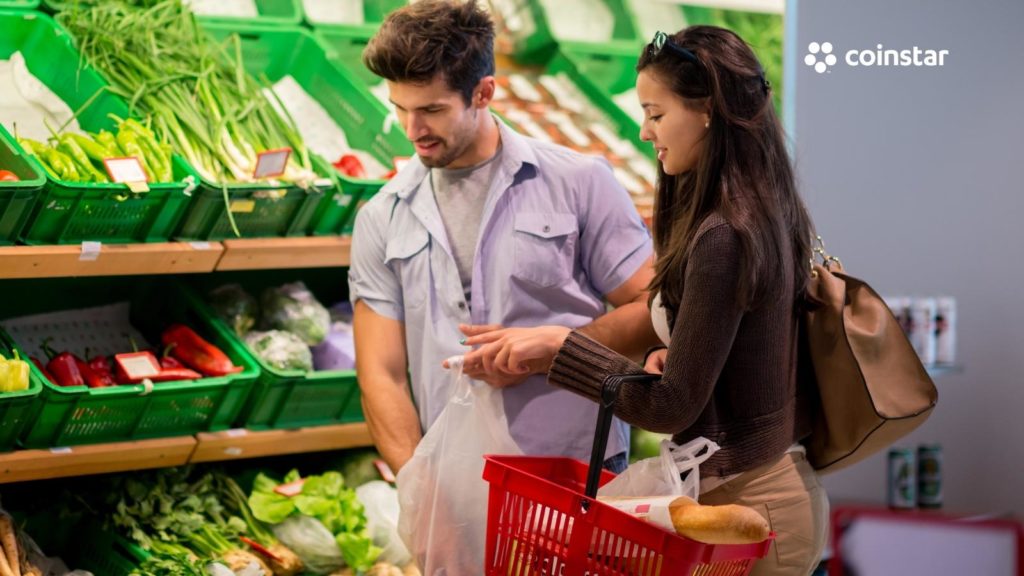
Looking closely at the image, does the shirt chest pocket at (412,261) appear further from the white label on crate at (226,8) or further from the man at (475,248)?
the white label on crate at (226,8)

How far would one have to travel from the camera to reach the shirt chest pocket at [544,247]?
9.40ft

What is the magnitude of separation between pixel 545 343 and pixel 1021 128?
260cm

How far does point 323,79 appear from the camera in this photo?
14.6 ft

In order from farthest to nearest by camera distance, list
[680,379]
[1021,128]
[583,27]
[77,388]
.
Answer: [583,27] → [1021,128] → [77,388] → [680,379]

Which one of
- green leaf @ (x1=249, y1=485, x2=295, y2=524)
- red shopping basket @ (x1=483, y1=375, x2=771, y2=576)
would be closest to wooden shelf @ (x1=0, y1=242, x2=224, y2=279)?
green leaf @ (x1=249, y1=485, x2=295, y2=524)

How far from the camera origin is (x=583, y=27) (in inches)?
214

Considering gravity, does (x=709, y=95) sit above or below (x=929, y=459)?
above

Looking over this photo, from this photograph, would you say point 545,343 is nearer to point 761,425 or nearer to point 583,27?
point 761,425

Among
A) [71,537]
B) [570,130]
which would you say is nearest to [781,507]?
[71,537]

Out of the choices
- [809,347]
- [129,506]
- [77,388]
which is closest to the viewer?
[809,347]

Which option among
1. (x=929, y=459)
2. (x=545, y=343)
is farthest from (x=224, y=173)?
(x=929, y=459)

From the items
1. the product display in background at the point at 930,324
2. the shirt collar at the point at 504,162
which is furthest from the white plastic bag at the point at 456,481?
the product display in background at the point at 930,324

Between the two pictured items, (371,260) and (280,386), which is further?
(280,386)

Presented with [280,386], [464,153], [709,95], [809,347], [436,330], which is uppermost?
[709,95]
